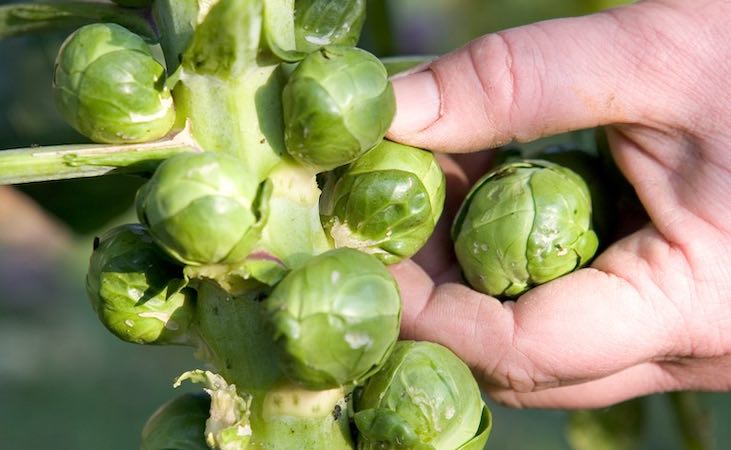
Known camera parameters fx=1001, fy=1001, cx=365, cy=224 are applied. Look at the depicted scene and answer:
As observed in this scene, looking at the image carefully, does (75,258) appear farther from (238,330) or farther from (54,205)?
(238,330)

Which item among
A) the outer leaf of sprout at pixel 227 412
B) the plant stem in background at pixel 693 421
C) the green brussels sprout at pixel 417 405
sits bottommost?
the plant stem in background at pixel 693 421

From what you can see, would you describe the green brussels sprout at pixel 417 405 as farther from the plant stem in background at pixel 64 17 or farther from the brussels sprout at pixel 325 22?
the plant stem in background at pixel 64 17

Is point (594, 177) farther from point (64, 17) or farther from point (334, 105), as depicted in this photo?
point (64, 17)

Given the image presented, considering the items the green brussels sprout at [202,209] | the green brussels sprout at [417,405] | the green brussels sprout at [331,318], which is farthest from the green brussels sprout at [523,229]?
the green brussels sprout at [202,209]

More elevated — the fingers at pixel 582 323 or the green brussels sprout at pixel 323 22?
the green brussels sprout at pixel 323 22

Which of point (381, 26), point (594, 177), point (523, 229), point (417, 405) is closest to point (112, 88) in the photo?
point (417, 405)

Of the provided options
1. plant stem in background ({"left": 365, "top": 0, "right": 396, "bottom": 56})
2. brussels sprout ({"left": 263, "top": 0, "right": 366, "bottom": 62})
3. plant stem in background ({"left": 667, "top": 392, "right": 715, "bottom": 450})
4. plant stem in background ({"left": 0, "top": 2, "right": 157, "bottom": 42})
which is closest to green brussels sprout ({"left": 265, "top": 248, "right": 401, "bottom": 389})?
brussels sprout ({"left": 263, "top": 0, "right": 366, "bottom": 62})

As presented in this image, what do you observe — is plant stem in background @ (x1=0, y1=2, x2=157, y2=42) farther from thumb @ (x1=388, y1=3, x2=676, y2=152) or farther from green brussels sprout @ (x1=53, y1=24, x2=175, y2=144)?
thumb @ (x1=388, y1=3, x2=676, y2=152)

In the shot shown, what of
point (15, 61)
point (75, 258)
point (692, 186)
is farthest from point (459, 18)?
point (692, 186)
